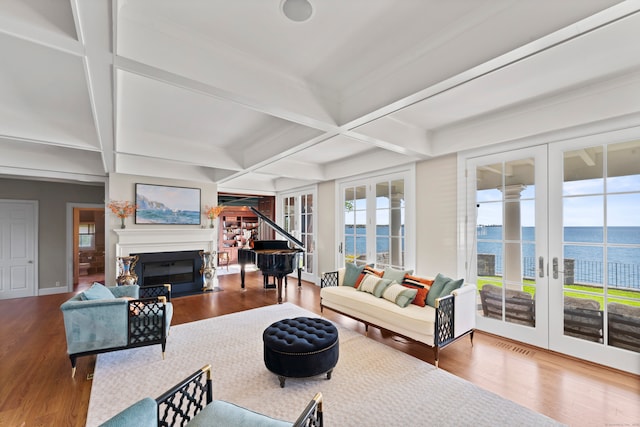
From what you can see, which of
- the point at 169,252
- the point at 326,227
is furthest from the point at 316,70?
the point at 169,252

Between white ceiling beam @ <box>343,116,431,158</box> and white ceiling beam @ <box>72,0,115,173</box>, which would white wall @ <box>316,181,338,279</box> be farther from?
white ceiling beam @ <box>72,0,115,173</box>

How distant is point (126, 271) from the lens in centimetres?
514

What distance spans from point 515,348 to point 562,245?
4.36 ft

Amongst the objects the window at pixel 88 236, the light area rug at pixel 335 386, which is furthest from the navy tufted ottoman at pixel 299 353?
the window at pixel 88 236

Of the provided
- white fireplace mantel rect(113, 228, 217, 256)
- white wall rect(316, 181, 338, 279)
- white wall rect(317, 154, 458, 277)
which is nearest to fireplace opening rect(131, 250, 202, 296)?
white fireplace mantel rect(113, 228, 217, 256)

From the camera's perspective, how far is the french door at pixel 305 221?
702 cm

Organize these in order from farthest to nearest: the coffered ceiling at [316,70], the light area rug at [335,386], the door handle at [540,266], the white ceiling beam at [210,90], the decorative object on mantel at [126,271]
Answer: the decorative object on mantel at [126,271] < the door handle at [540,266] < the light area rug at [335,386] < the white ceiling beam at [210,90] < the coffered ceiling at [316,70]

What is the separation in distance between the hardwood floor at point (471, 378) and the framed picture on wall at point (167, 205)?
2.29 metres

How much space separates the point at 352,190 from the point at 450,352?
3488mm

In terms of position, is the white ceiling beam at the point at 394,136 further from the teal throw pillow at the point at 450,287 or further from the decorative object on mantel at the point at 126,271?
the decorative object on mantel at the point at 126,271

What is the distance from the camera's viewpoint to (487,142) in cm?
347

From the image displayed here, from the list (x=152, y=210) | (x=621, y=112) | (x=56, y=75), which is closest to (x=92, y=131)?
(x=56, y=75)

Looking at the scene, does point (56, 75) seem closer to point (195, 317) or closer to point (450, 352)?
point (195, 317)

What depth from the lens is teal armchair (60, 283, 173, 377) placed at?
2.68 meters
